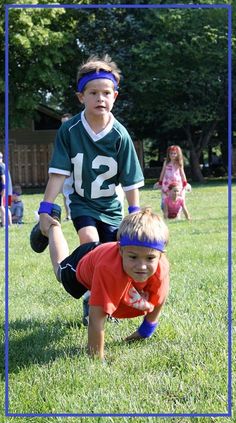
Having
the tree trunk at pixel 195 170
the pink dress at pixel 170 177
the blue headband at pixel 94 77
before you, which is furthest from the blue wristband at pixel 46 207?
the tree trunk at pixel 195 170

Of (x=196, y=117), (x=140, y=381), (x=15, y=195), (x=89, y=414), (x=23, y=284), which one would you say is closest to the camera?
(x=89, y=414)

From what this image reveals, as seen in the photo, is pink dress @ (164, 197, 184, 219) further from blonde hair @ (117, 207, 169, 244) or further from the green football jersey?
blonde hair @ (117, 207, 169, 244)

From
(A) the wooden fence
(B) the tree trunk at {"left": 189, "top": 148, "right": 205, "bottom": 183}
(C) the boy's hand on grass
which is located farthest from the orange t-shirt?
(B) the tree trunk at {"left": 189, "top": 148, "right": 205, "bottom": 183}

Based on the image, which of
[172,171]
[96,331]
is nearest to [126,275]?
[96,331]

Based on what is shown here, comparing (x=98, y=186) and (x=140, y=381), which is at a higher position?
(x=98, y=186)

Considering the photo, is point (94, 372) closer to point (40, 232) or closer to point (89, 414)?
point (89, 414)

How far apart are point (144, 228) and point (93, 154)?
122 cm

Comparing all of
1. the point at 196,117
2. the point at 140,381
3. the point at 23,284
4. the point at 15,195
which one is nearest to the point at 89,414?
the point at 140,381

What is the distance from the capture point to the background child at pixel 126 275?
319 centimetres

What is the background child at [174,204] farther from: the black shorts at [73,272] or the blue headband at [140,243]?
the blue headband at [140,243]

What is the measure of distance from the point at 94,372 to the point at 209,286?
2318 mm

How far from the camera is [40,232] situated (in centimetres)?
460

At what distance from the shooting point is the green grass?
117 inches

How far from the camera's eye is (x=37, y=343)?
13.0 ft
